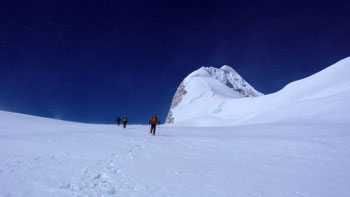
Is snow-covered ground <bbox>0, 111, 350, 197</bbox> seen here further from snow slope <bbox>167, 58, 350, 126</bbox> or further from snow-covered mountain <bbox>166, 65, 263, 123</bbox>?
snow-covered mountain <bbox>166, 65, 263, 123</bbox>

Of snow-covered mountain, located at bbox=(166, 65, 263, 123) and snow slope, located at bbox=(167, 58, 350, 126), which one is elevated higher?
snow-covered mountain, located at bbox=(166, 65, 263, 123)

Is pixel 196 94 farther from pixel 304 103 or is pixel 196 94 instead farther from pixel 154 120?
pixel 154 120

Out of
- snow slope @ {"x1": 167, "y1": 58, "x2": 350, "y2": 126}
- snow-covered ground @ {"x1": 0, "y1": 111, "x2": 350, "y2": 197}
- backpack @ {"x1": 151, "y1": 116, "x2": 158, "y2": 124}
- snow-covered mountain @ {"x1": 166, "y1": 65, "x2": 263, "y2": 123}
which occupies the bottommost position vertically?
snow-covered ground @ {"x1": 0, "y1": 111, "x2": 350, "y2": 197}

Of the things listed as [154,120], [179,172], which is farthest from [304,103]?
[179,172]

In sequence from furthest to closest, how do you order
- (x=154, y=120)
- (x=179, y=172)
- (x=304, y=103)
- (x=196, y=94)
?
(x=196, y=94)
(x=304, y=103)
(x=154, y=120)
(x=179, y=172)

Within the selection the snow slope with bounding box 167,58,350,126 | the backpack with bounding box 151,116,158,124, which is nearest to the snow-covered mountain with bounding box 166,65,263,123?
the snow slope with bounding box 167,58,350,126

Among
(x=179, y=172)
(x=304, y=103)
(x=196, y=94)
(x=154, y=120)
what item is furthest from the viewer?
(x=196, y=94)

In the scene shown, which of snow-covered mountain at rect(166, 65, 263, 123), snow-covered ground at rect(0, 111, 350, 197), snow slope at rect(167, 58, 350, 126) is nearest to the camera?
snow-covered ground at rect(0, 111, 350, 197)

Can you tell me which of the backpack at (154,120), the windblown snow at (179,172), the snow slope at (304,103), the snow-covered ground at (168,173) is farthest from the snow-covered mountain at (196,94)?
the snow-covered ground at (168,173)

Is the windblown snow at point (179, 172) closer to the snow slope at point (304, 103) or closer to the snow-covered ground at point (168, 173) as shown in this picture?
the snow-covered ground at point (168, 173)

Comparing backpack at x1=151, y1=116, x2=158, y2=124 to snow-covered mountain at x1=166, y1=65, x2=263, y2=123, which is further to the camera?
snow-covered mountain at x1=166, y1=65, x2=263, y2=123

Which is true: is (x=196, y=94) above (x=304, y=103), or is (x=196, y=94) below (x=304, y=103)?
above

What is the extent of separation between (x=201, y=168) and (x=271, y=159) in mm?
3142

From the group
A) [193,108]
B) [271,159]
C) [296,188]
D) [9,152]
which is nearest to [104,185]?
[9,152]
